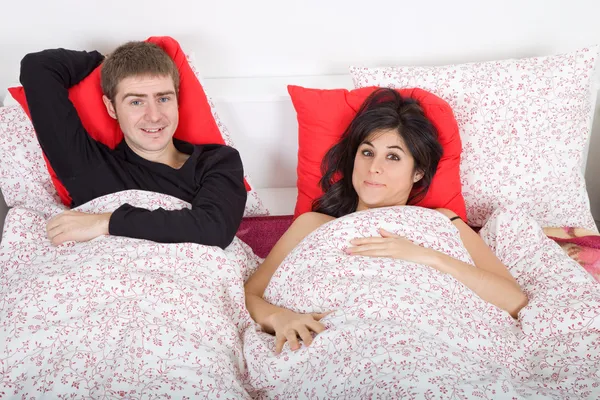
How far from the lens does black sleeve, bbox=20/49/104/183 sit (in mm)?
1688

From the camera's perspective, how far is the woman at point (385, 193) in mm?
1511

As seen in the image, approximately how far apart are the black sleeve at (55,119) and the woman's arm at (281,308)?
53cm

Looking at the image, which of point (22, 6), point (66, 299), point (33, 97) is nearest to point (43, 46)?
point (22, 6)

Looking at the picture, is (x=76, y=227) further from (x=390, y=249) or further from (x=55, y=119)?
(x=390, y=249)

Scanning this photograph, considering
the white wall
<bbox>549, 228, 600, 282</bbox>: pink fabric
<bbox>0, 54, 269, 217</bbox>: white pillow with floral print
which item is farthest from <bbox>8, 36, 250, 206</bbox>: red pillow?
<bbox>549, 228, 600, 282</bbox>: pink fabric

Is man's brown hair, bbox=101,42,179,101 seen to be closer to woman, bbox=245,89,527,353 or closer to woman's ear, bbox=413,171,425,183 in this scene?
woman, bbox=245,89,527,353

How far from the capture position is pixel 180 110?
1.90 m

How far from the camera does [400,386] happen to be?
3.70 ft

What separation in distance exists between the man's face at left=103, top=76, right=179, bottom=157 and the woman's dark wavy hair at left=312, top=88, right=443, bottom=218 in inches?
18.2

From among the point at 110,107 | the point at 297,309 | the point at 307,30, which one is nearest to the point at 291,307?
the point at 297,309

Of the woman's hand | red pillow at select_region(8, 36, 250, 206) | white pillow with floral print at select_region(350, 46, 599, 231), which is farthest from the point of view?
white pillow with floral print at select_region(350, 46, 599, 231)

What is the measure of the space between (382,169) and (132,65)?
71 cm

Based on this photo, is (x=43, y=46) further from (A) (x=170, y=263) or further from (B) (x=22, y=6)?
(A) (x=170, y=263)

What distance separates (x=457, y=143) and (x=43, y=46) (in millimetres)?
1367
